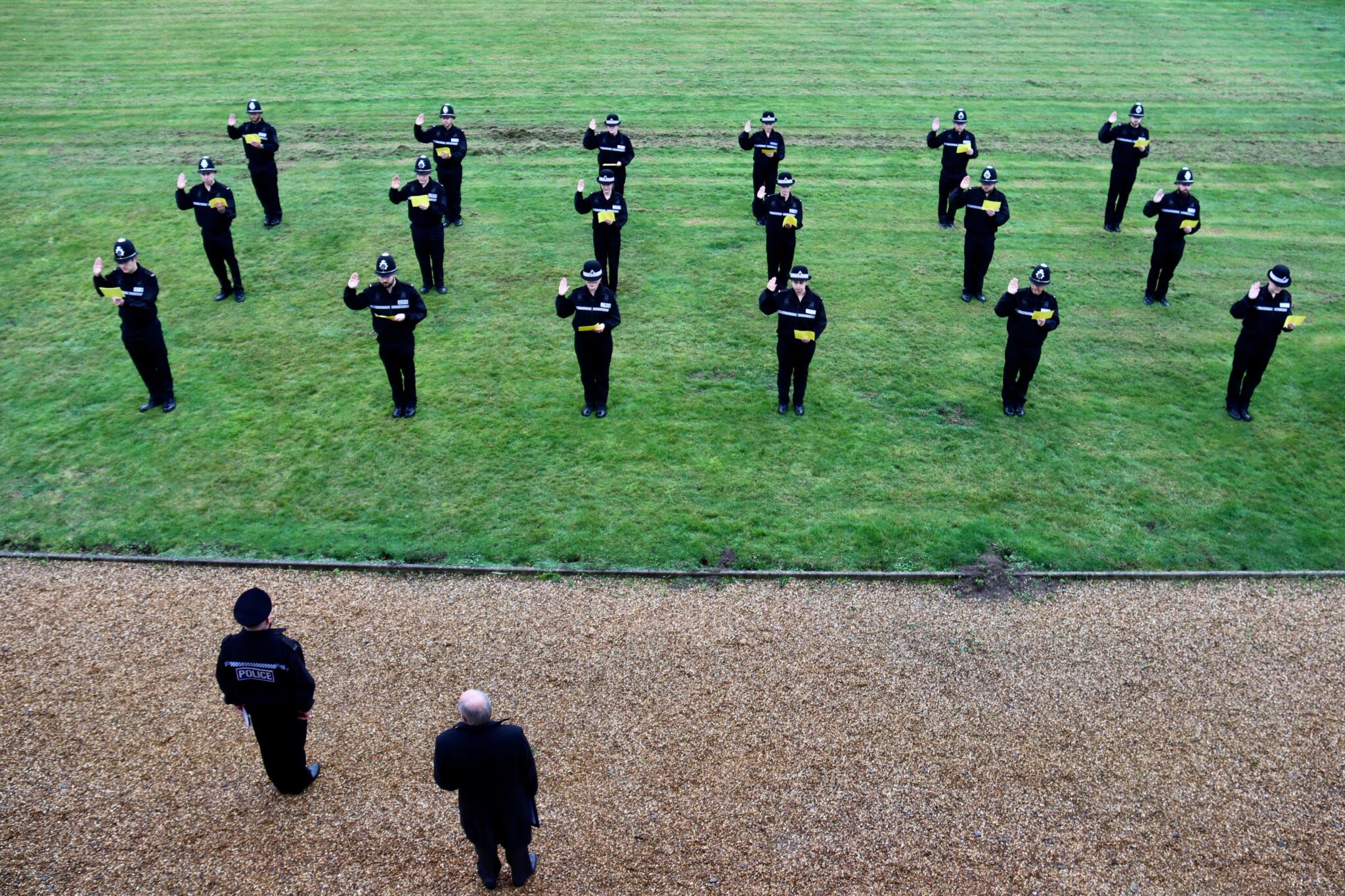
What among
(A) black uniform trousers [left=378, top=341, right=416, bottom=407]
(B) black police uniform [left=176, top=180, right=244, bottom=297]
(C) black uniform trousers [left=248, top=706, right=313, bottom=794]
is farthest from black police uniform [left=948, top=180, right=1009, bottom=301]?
(C) black uniform trousers [left=248, top=706, right=313, bottom=794]

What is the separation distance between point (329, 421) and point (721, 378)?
16.6 ft

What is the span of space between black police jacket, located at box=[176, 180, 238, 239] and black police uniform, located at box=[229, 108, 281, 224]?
7.72 feet

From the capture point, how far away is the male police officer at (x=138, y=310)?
38.4 ft

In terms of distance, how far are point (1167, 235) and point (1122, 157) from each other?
2909 millimetres

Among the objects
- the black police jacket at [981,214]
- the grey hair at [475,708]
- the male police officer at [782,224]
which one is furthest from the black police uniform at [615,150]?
the grey hair at [475,708]

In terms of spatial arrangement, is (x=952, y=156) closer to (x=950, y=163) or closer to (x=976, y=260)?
(x=950, y=163)

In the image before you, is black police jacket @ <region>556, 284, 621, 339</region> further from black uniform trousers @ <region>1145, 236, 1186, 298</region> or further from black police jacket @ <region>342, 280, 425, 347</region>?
black uniform trousers @ <region>1145, 236, 1186, 298</region>

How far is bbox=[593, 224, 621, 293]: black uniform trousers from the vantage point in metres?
14.4

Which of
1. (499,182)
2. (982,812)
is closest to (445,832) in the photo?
(982,812)

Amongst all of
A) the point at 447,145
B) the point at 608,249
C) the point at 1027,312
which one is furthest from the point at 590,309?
the point at 447,145

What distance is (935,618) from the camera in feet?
30.7

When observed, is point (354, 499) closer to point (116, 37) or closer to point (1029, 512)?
point (1029, 512)

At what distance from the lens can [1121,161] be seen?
1675 centimetres

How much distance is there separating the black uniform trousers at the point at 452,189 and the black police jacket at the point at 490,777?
40.3 ft
